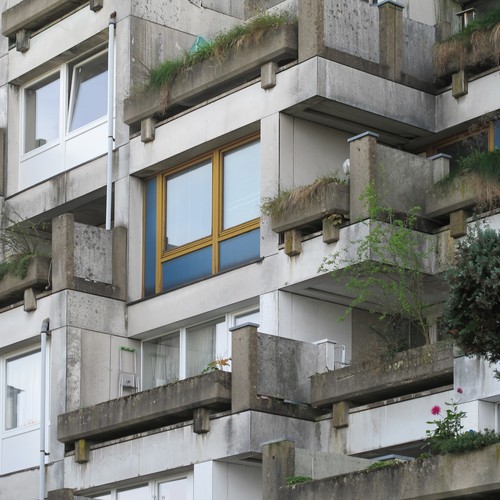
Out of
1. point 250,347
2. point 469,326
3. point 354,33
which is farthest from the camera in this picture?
point 354,33

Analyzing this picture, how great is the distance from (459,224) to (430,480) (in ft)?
22.5

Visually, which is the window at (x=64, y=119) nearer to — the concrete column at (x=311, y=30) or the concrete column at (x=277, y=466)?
the concrete column at (x=311, y=30)

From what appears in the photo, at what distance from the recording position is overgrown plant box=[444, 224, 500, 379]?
21.9 m

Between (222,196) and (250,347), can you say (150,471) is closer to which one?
(250,347)

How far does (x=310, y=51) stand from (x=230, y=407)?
598 cm

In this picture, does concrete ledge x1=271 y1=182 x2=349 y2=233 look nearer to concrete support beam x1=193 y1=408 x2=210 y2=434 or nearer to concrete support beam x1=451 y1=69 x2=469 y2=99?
concrete support beam x1=451 y1=69 x2=469 y2=99

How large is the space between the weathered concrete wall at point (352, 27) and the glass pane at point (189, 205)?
3.44 meters

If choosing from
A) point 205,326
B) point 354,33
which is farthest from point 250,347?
point 354,33

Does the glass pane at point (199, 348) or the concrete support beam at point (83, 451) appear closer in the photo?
the concrete support beam at point (83, 451)

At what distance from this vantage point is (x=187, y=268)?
106ft

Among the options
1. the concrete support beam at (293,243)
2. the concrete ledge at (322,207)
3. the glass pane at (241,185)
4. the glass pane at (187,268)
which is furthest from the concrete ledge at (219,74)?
the concrete support beam at (293,243)

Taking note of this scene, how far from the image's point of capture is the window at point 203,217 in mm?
31422

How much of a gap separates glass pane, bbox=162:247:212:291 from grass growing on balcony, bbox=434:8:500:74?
517cm

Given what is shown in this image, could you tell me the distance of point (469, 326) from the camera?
22391mm
